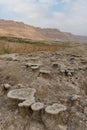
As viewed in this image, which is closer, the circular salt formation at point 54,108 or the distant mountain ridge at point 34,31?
the circular salt formation at point 54,108

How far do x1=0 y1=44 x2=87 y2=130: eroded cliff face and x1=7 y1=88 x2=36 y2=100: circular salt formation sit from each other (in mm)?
103

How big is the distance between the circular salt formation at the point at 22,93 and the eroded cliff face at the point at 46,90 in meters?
0.10

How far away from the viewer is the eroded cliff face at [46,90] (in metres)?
4.63

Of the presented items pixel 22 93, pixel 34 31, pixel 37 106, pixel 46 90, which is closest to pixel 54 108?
pixel 37 106

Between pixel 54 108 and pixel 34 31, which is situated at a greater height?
pixel 54 108

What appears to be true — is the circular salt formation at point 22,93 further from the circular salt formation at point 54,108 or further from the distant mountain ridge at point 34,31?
the distant mountain ridge at point 34,31

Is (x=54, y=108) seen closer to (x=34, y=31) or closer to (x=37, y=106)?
(x=37, y=106)

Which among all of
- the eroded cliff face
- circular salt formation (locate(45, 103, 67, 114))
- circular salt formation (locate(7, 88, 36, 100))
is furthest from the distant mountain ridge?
circular salt formation (locate(45, 103, 67, 114))

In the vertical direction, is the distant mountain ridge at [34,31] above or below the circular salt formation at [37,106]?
below

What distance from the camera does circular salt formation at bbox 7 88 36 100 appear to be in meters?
5.02

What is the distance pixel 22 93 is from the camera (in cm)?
522

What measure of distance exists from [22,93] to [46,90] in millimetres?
652

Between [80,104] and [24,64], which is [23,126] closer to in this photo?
[80,104]

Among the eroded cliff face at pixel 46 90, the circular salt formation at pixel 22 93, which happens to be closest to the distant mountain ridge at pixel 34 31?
the eroded cliff face at pixel 46 90
